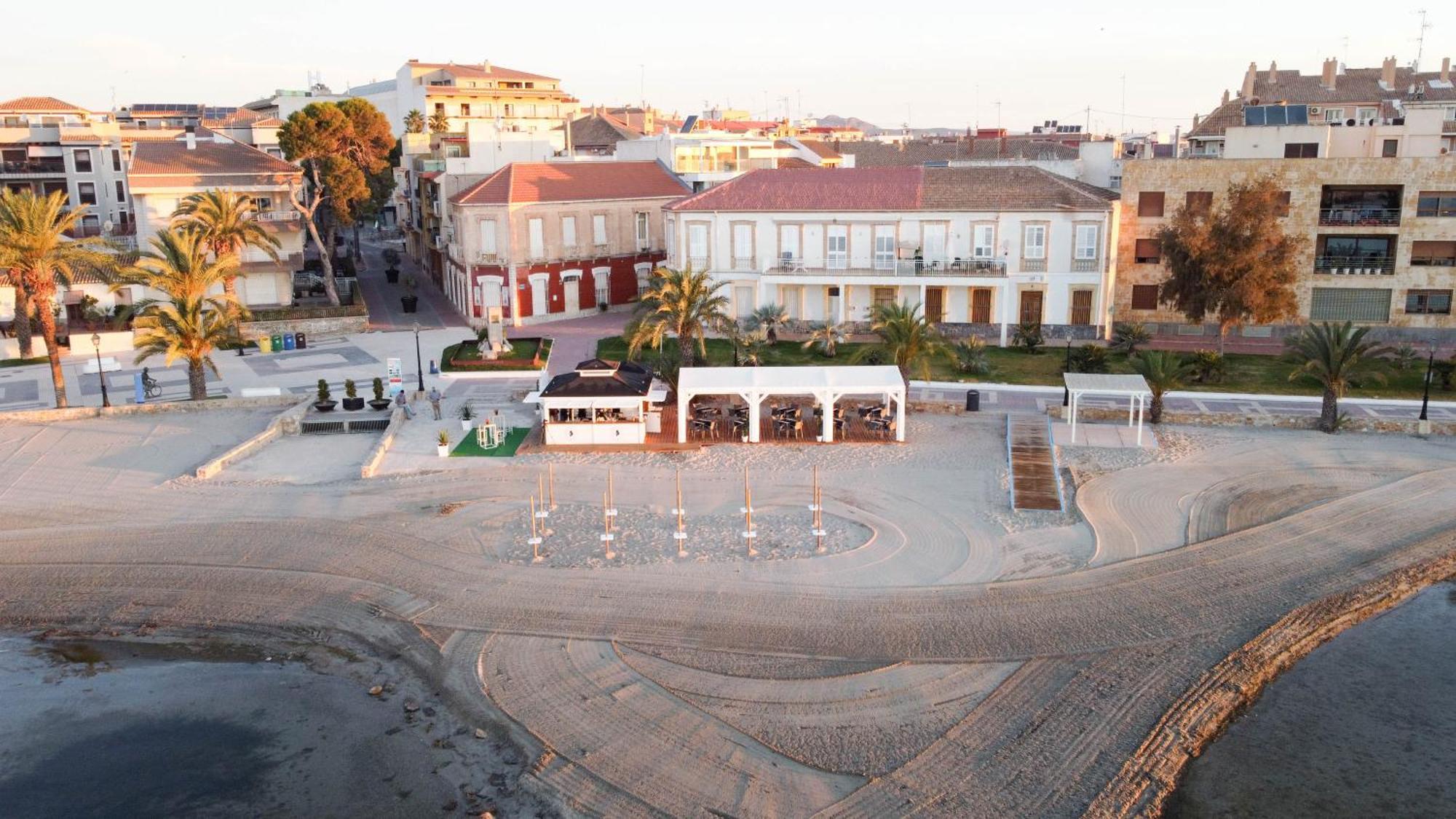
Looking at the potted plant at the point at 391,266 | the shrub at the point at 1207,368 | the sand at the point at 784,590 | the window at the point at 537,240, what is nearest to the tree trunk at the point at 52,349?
the sand at the point at 784,590

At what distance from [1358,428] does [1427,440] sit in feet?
5.56

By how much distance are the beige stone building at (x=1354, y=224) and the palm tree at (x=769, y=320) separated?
14.5 metres

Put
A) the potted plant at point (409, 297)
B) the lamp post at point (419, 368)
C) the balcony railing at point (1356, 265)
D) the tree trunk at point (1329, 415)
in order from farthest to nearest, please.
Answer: the potted plant at point (409, 297) < the balcony railing at point (1356, 265) < the lamp post at point (419, 368) < the tree trunk at point (1329, 415)

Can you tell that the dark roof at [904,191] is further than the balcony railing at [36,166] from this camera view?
No

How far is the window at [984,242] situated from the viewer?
4588 cm

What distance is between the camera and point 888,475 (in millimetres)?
29125

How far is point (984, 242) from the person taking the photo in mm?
46031

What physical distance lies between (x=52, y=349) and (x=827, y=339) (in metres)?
A: 26.1

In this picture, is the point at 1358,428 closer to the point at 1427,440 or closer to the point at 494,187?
the point at 1427,440

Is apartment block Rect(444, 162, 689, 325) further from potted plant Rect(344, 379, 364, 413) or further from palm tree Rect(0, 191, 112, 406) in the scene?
palm tree Rect(0, 191, 112, 406)

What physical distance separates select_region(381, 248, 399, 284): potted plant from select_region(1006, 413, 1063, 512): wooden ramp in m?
45.5

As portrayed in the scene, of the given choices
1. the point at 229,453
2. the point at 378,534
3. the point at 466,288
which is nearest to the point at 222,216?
the point at 466,288

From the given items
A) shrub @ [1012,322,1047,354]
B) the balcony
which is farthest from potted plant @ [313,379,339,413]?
the balcony

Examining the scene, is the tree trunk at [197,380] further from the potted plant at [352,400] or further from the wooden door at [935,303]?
the wooden door at [935,303]
